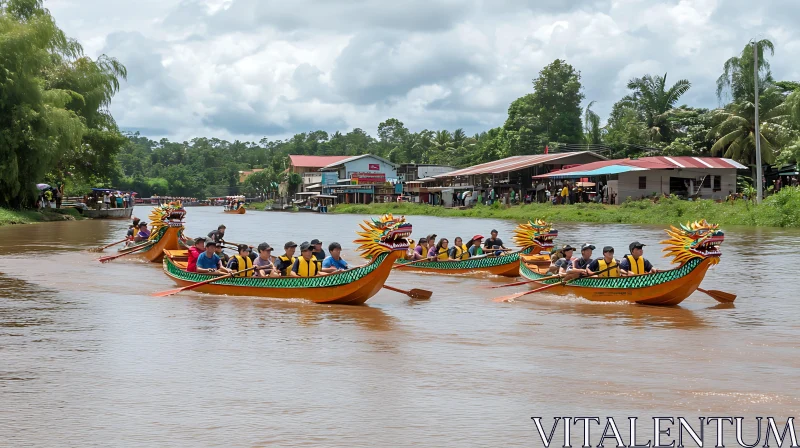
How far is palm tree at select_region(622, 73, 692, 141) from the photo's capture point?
167 feet

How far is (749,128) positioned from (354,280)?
37439 mm

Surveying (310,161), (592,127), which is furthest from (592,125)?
(310,161)

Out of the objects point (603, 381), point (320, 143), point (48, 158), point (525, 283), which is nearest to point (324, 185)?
point (48, 158)

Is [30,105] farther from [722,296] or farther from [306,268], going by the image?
[722,296]

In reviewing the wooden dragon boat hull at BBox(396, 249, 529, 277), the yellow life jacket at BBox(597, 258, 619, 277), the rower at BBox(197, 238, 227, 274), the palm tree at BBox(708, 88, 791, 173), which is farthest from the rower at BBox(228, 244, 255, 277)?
the palm tree at BBox(708, 88, 791, 173)

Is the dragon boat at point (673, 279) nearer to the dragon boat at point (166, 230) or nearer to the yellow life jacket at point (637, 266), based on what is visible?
the yellow life jacket at point (637, 266)

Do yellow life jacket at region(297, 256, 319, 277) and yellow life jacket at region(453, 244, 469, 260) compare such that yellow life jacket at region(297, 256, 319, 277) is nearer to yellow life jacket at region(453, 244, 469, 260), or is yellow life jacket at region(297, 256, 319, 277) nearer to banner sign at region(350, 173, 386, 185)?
yellow life jacket at region(453, 244, 469, 260)

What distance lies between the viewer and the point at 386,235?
13039 mm

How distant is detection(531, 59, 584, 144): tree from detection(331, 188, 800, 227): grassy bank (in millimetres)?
15385

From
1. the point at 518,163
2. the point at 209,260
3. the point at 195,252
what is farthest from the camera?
the point at 518,163

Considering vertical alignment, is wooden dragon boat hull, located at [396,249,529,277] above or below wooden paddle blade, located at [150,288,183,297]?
above

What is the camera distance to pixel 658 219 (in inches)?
1527

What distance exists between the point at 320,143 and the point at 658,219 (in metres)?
90.9

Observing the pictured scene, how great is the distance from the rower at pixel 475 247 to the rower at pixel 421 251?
1306 mm
